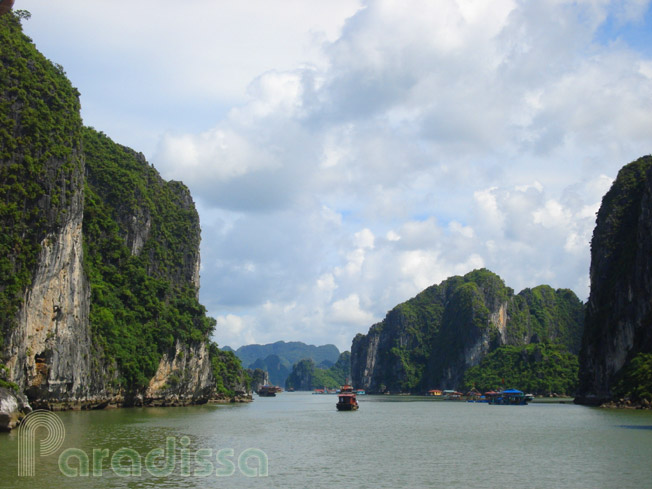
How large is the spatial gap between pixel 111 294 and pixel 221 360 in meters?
35.5

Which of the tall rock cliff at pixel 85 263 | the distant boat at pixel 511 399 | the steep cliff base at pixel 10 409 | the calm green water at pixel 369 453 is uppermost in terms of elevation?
the tall rock cliff at pixel 85 263

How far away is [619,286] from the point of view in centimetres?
7319

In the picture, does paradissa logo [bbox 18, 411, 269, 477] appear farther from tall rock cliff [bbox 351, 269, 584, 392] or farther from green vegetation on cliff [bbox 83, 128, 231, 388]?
tall rock cliff [bbox 351, 269, 584, 392]

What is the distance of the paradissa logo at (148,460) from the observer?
23359 millimetres

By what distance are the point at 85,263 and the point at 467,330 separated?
112 m

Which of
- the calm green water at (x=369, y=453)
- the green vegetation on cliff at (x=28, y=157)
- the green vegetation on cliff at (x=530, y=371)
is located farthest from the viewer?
the green vegetation on cliff at (x=530, y=371)

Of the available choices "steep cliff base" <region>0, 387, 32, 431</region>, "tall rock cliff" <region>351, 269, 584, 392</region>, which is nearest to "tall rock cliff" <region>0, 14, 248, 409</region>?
"steep cliff base" <region>0, 387, 32, 431</region>

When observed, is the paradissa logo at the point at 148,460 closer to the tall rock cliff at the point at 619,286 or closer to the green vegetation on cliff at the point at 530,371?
the tall rock cliff at the point at 619,286

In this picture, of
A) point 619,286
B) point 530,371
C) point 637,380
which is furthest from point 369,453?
point 530,371

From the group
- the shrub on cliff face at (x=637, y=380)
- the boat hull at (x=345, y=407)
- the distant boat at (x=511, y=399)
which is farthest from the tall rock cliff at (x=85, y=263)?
the shrub on cliff face at (x=637, y=380)

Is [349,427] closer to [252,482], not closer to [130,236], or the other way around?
[252,482]

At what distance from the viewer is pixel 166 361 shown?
228 ft

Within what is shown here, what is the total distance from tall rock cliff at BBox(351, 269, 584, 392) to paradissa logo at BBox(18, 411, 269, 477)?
123m

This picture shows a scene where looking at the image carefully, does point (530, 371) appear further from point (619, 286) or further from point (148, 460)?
point (148, 460)
